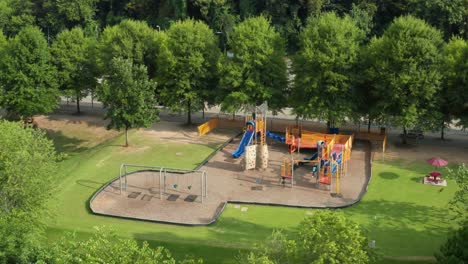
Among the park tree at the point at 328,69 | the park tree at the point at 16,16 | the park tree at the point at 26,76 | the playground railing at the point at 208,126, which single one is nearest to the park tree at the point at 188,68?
the playground railing at the point at 208,126

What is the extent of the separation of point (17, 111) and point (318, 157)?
1251 inches

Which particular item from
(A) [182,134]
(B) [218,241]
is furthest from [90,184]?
(A) [182,134]

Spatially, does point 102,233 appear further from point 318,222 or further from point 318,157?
point 318,157

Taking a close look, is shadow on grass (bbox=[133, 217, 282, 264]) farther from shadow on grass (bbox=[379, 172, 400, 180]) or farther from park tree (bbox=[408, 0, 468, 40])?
park tree (bbox=[408, 0, 468, 40])

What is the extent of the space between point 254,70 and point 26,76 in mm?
22840

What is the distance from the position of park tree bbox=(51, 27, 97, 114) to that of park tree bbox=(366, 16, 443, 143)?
101ft

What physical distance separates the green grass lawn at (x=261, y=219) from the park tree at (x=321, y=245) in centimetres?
930

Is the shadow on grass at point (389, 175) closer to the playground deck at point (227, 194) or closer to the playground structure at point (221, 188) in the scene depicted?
the playground deck at point (227, 194)

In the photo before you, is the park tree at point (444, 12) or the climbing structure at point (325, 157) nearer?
the climbing structure at point (325, 157)

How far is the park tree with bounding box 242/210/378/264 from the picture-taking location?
21516 millimetres

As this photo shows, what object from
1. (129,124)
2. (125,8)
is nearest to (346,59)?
(129,124)

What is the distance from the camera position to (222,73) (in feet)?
175

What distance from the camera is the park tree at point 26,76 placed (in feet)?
181

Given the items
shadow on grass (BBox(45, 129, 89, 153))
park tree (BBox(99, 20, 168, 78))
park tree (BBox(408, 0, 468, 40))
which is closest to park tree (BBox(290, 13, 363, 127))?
park tree (BBox(99, 20, 168, 78))
